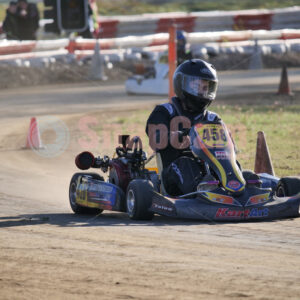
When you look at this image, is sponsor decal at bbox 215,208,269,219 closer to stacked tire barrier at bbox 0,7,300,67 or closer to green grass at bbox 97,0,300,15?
stacked tire barrier at bbox 0,7,300,67

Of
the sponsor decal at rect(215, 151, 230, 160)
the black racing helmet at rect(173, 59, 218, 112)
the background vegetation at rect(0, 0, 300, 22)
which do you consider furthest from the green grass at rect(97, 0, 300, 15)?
the sponsor decal at rect(215, 151, 230, 160)

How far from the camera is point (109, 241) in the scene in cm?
656

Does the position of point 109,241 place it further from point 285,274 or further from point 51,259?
point 285,274

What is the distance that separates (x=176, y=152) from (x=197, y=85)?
0.64 meters

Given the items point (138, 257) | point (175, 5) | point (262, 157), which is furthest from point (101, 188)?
point (175, 5)

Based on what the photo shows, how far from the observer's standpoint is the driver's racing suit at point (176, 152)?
25.6 ft

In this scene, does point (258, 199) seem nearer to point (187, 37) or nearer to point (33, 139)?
point (33, 139)

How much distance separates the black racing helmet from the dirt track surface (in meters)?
1.11

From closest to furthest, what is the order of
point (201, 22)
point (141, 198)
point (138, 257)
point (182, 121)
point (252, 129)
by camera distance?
point (138, 257) < point (141, 198) < point (182, 121) < point (252, 129) < point (201, 22)

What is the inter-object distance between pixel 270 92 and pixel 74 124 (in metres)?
A: 6.87

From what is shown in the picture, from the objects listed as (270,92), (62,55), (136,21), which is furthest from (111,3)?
(270,92)

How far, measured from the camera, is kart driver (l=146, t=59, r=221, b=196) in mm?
7855

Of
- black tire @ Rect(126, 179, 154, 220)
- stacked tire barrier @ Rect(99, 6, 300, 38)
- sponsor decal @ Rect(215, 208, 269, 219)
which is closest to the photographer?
sponsor decal @ Rect(215, 208, 269, 219)

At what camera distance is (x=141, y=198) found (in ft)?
24.7
